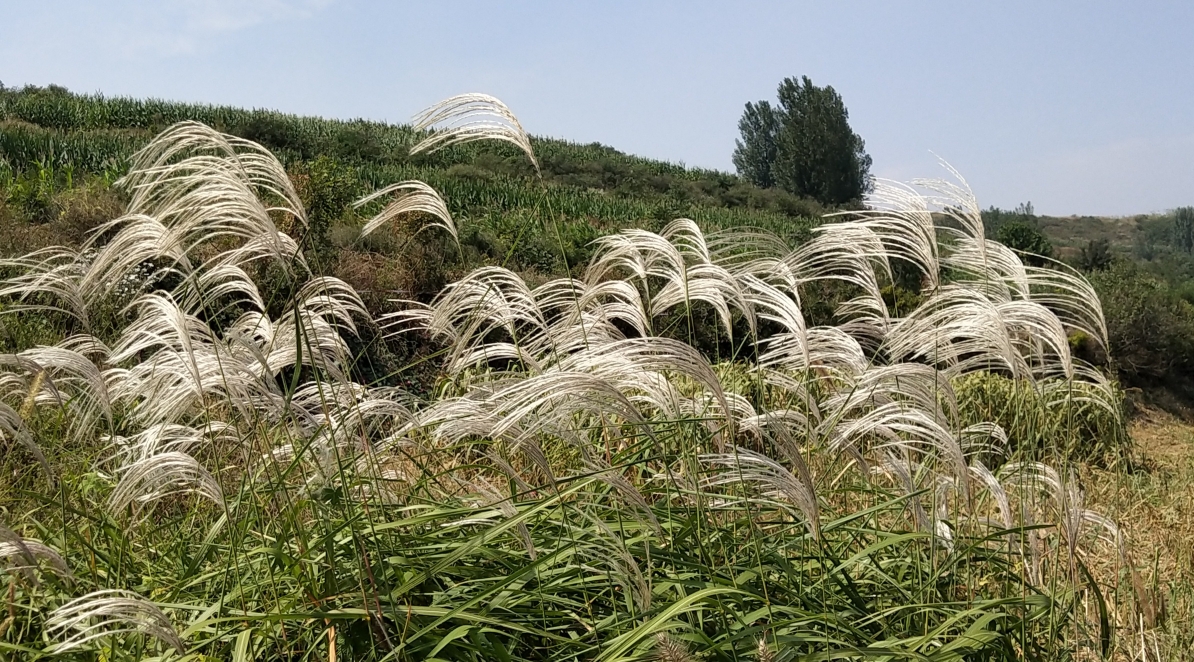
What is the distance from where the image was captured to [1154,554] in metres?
4.01

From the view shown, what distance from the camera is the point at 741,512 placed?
2.76m

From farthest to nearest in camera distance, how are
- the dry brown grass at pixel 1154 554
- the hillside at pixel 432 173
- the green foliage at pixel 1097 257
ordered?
1. the green foliage at pixel 1097 257
2. the hillside at pixel 432 173
3. the dry brown grass at pixel 1154 554

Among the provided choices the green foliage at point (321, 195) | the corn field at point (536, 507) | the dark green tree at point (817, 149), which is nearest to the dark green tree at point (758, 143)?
the dark green tree at point (817, 149)

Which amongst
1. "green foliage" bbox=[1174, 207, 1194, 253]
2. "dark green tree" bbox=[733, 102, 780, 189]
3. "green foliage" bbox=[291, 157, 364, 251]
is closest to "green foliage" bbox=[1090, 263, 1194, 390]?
"green foliage" bbox=[291, 157, 364, 251]

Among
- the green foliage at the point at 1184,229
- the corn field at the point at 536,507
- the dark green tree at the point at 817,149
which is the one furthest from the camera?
the green foliage at the point at 1184,229

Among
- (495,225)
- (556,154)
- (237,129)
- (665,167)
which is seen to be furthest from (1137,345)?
(665,167)

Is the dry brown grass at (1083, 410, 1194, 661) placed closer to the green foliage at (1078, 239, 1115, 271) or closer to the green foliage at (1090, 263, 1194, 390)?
the green foliage at (1090, 263, 1194, 390)

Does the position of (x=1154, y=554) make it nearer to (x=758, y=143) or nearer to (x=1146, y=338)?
(x=1146, y=338)

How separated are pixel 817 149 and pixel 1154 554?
49083 millimetres

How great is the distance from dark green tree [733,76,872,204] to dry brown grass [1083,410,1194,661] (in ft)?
140

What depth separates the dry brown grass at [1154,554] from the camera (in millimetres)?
2867

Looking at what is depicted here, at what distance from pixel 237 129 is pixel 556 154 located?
548 inches

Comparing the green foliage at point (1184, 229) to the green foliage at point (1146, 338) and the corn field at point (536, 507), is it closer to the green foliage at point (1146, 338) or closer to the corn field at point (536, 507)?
the green foliage at point (1146, 338)

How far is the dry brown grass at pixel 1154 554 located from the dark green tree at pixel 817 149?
140 ft
